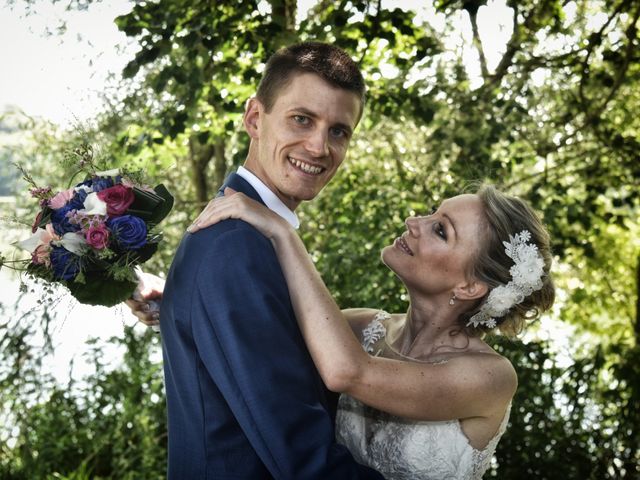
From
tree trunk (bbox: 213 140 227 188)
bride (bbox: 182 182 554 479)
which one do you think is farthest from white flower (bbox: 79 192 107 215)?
tree trunk (bbox: 213 140 227 188)

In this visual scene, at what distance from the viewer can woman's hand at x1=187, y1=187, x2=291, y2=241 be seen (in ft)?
7.30

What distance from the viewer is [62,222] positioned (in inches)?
91.6

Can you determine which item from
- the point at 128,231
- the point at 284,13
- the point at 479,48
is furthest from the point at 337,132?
the point at 479,48

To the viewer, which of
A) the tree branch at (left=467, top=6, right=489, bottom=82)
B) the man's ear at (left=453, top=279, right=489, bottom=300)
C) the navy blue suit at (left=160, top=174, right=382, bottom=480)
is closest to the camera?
the navy blue suit at (left=160, top=174, right=382, bottom=480)

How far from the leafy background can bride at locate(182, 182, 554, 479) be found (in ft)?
6.55

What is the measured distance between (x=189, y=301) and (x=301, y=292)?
32 cm

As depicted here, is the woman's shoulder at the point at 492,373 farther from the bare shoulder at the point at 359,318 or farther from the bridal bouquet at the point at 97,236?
the bridal bouquet at the point at 97,236

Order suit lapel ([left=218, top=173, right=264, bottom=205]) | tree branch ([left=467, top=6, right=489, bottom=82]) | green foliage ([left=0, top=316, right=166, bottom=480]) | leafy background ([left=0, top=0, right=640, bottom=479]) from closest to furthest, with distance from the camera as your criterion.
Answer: suit lapel ([left=218, top=173, right=264, bottom=205]), leafy background ([left=0, top=0, right=640, bottom=479]), green foliage ([left=0, top=316, right=166, bottom=480]), tree branch ([left=467, top=6, right=489, bottom=82])

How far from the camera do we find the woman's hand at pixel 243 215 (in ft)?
7.30

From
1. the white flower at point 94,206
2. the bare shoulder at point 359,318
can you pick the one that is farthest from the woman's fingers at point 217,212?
the bare shoulder at point 359,318

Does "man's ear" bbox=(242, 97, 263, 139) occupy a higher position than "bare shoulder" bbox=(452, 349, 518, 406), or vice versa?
"man's ear" bbox=(242, 97, 263, 139)

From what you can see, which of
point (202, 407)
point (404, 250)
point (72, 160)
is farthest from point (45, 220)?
point (404, 250)

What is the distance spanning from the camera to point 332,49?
2629mm

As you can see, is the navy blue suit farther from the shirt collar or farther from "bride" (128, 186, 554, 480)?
"bride" (128, 186, 554, 480)
